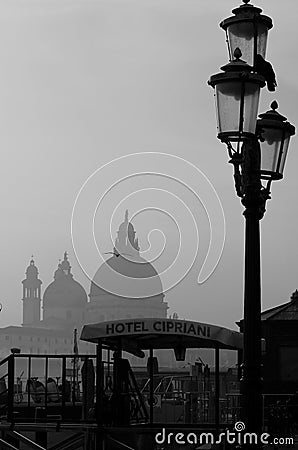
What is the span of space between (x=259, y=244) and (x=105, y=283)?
120848 millimetres

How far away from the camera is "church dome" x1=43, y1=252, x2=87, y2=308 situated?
605 feet

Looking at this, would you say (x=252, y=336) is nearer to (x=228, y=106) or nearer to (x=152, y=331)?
(x=228, y=106)

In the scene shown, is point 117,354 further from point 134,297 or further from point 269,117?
point 134,297

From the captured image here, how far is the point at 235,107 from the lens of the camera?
816 cm

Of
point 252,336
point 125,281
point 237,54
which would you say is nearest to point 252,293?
point 252,336

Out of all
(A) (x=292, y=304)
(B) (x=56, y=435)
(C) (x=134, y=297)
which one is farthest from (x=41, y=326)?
(B) (x=56, y=435)

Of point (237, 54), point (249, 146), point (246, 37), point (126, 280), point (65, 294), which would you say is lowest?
point (249, 146)

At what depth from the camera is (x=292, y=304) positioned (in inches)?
1156

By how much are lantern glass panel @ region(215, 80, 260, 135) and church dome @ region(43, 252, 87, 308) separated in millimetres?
174982

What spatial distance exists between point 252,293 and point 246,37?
218 cm

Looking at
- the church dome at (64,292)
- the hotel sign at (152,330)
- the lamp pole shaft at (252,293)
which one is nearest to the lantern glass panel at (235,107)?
the lamp pole shaft at (252,293)

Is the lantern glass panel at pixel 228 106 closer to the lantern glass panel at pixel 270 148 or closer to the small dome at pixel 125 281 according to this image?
the lantern glass panel at pixel 270 148

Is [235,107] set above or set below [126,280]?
below

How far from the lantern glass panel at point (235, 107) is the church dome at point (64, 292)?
175 m
